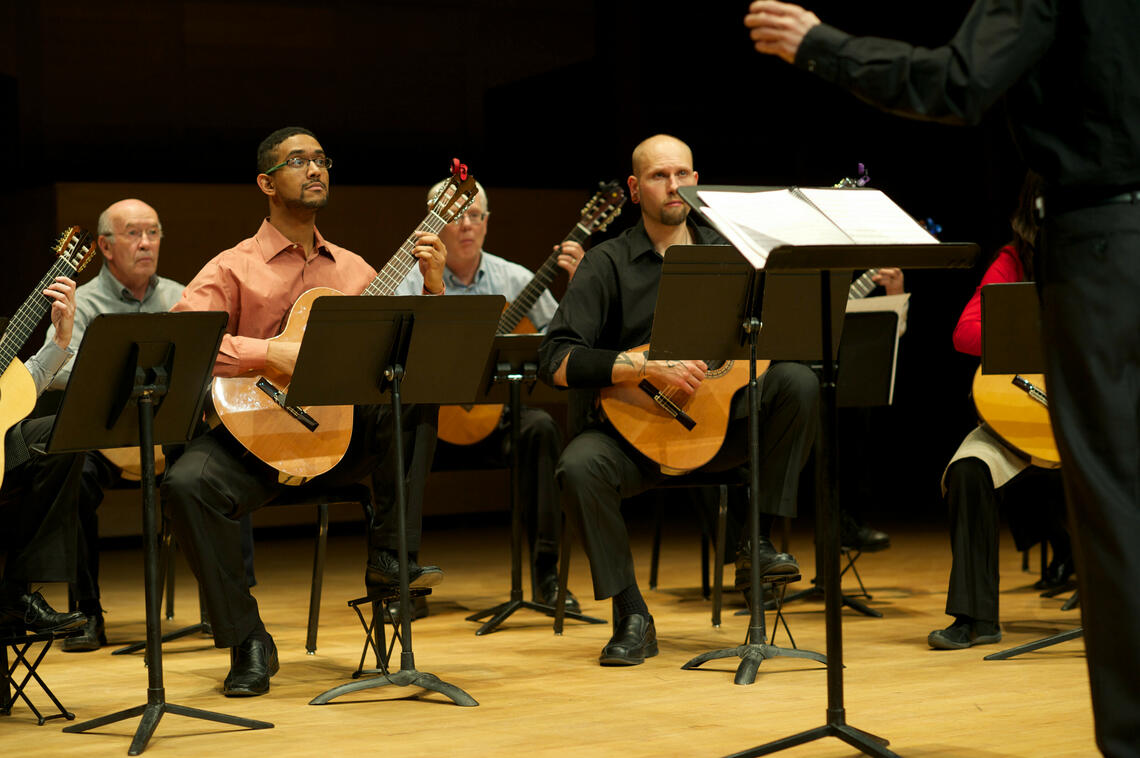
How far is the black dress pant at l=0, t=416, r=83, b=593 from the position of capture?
13.0 feet

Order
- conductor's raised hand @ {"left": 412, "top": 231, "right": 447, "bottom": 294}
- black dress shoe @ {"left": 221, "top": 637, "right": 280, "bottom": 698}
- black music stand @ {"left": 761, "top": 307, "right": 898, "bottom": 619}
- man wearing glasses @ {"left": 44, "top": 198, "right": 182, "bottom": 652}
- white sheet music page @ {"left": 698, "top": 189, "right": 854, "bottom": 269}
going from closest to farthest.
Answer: white sheet music page @ {"left": 698, "top": 189, "right": 854, "bottom": 269} < black dress shoe @ {"left": 221, "top": 637, "right": 280, "bottom": 698} < conductor's raised hand @ {"left": 412, "top": 231, "right": 447, "bottom": 294} < black music stand @ {"left": 761, "top": 307, "right": 898, "bottom": 619} < man wearing glasses @ {"left": 44, "top": 198, "right": 182, "bottom": 652}

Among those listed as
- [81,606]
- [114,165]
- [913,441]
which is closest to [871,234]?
[81,606]

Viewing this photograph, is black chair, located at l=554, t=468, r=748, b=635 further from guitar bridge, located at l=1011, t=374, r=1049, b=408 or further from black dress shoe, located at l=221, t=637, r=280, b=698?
black dress shoe, located at l=221, t=637, r=280, b=698

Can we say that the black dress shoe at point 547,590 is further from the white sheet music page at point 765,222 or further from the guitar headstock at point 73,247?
the white sheet music page at point 765,222

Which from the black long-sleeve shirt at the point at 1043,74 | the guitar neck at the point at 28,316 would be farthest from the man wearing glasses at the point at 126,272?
the black long-sleeve shirt at the point at 1043,74

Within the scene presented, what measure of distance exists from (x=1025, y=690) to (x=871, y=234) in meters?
1.42

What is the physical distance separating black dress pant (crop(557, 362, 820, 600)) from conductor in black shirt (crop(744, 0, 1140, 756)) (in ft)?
6.37

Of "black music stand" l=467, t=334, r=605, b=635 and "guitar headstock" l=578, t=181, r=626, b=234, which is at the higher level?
"guitar headstock" l=578, t=181, r=626, b=234

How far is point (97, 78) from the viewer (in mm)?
6664

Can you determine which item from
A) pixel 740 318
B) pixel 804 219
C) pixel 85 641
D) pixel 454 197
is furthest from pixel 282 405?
pixel 804 219

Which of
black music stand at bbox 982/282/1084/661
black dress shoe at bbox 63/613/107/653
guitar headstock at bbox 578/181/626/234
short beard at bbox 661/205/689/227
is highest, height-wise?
guitar headstock at bbox 578/181/626/234

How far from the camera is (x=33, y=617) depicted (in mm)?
3762

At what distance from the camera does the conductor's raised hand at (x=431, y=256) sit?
13.0ft

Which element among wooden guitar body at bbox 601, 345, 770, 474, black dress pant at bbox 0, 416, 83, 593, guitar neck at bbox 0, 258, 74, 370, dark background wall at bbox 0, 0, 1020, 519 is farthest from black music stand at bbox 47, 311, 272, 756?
dark background wall at bbox 0, 0, 1020, 519
